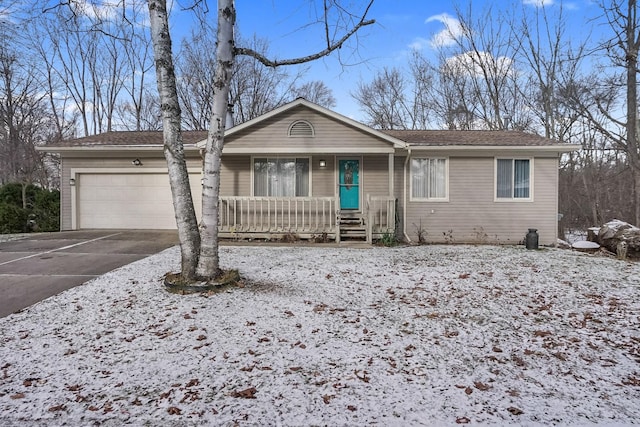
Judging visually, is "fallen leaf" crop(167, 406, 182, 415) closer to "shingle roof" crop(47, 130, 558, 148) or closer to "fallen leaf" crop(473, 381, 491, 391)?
"fallen leaf" crop(473, 381, 491, 391)

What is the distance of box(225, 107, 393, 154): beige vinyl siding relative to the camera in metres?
9.55

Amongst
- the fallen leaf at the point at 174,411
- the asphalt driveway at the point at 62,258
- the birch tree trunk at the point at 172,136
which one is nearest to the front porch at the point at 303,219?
the asphalt driveway at the point at 62,258

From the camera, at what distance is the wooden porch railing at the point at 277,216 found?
369 inches

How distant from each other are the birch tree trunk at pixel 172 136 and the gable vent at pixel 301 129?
192 inches

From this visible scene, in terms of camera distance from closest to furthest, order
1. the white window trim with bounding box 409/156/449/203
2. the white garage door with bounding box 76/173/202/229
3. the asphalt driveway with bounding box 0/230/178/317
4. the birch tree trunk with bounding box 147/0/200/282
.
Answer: the birch tree trunk with bounding box 147/0/200/282 → the asphalt driveway with bounding box 0/230/178/317 → the white window trim with bounding box 409/156/449/203 → the white garage door with bounding box 76/173/202/229

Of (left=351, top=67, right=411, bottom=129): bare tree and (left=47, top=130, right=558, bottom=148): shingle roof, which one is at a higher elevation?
(left=351, top=67, right=411, bottom=129): bare tree

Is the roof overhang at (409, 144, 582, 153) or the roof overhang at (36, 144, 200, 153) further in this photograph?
the roof overhang at (36, 144, 200, 153)

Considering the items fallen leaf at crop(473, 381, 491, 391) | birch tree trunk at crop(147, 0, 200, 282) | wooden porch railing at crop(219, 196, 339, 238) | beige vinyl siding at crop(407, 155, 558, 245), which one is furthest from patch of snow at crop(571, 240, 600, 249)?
birch tree trunk at crop(147, 0, 200, 282)

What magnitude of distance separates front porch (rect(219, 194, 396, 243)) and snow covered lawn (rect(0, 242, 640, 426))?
3.73 meters

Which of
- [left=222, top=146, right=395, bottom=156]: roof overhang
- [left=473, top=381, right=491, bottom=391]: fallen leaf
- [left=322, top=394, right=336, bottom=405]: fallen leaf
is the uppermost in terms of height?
[left=222, top=146, right=395, bottom=156]: roof overhang

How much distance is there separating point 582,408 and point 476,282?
10.2 ft

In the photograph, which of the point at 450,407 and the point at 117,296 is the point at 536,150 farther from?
the point at 117,296

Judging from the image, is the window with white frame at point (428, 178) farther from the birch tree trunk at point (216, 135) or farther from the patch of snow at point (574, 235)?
the patch of snow at point (574, 235)

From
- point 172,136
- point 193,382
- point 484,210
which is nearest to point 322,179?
point 484,210
